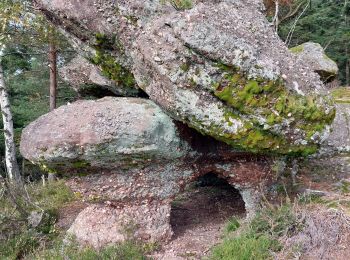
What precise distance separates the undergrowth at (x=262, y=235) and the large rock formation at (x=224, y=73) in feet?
2.99

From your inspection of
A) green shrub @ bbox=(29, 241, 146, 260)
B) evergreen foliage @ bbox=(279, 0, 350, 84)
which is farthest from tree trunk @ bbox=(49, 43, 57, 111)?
evergreen foliage @ bbox=(279, 0, 350, 84)

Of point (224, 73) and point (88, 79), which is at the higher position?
point (224, 73)

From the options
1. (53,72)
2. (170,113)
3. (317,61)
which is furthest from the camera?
(53,72)

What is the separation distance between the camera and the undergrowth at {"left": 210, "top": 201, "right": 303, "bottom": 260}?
5.24 meters

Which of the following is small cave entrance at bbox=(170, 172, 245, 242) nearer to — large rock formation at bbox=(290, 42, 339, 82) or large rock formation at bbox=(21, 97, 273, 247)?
large rock formation at bbox=(21, 97, 273, 247)

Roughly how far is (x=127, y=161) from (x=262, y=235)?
83.0 inches

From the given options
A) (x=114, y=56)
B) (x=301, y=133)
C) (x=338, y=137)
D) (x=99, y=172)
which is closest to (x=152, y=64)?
(x=114, y=56)

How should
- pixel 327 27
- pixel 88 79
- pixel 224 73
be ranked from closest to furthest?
pixel 224 73
pixel 88 79
pixel 327 27

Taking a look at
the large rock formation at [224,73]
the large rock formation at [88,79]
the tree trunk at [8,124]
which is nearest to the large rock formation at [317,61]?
the large rock formation at [224,73]

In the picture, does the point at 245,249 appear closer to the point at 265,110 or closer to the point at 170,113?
the point at 265,110

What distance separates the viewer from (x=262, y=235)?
5.52 metres

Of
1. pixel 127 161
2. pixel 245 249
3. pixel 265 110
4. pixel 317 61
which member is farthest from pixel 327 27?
pixel 245 249

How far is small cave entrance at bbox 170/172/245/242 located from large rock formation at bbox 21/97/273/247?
56cm

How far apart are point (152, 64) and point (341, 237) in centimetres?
332
